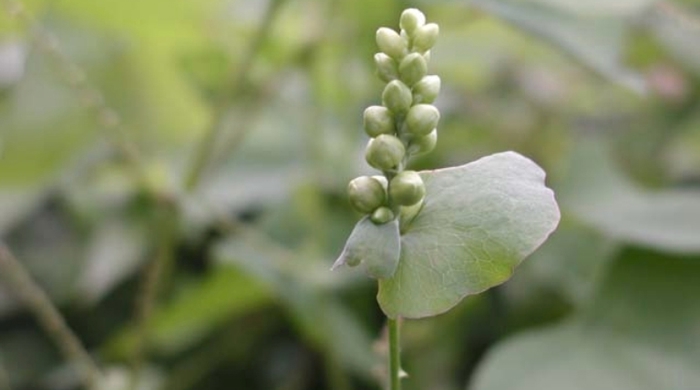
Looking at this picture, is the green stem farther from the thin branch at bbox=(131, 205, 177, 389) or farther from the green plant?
the thin branch at bbox=(131, 205, 177, 389)

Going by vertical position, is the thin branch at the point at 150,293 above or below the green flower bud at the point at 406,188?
below

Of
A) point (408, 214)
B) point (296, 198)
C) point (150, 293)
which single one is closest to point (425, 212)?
point (408, 214)

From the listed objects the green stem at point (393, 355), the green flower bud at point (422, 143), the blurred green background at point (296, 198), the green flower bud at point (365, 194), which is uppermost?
the green flower bud at point (422, 143)

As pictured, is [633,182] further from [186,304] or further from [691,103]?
[186,304]

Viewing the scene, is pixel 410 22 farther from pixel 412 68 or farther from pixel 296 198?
pixel 296 198

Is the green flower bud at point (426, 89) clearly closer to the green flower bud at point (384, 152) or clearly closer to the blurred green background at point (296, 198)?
the green flower bud at point (384, 152)

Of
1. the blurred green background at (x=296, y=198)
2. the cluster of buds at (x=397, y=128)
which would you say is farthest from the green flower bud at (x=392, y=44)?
the blurred green background at (x=296, y=198)

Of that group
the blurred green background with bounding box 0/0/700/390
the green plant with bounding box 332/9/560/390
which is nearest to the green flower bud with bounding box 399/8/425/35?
the green plant with bounding box 332/9/560/390
